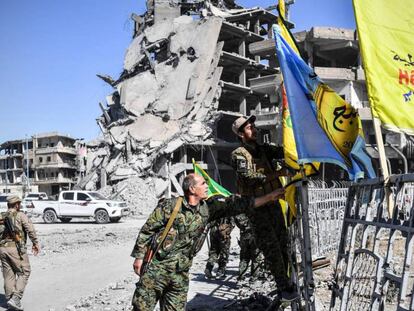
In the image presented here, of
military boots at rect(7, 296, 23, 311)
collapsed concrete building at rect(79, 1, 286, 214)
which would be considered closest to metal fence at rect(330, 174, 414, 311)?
military boots at rect(7, 296, 23, 311)

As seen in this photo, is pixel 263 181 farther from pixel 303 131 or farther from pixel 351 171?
pixel 351 171

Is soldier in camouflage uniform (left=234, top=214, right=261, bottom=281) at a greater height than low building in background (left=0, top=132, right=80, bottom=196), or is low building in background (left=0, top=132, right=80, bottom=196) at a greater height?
soldier in camouflage uniform (left=234, top=214, right=261, bottom=281)

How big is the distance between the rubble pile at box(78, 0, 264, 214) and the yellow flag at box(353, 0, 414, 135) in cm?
3485

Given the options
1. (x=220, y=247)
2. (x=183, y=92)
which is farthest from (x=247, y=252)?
(x=183, y=92)

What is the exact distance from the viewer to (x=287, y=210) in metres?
5.43

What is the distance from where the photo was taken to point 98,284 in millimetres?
8977

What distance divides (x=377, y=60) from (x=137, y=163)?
3832 cm

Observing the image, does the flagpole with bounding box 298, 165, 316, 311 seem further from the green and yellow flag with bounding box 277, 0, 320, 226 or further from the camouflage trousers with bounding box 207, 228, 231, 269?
the camouflage trousers with bounding box 207, 228, 231, 269

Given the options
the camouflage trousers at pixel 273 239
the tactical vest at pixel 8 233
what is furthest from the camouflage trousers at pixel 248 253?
the tactical vest at pixel 8 233

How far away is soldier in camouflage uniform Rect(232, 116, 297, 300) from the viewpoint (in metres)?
4.89

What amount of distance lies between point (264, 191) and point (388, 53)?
7.12 ft

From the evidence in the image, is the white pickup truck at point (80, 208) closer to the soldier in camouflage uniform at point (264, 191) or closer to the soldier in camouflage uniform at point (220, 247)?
the soldier in camouflage uniform at point (220, 247)

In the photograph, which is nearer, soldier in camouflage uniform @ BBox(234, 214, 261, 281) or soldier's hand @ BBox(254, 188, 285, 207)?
soldier's hand @ BBox(254, 188, 285, 207)

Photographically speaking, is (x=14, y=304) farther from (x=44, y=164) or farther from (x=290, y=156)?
(x=44, y=164)
